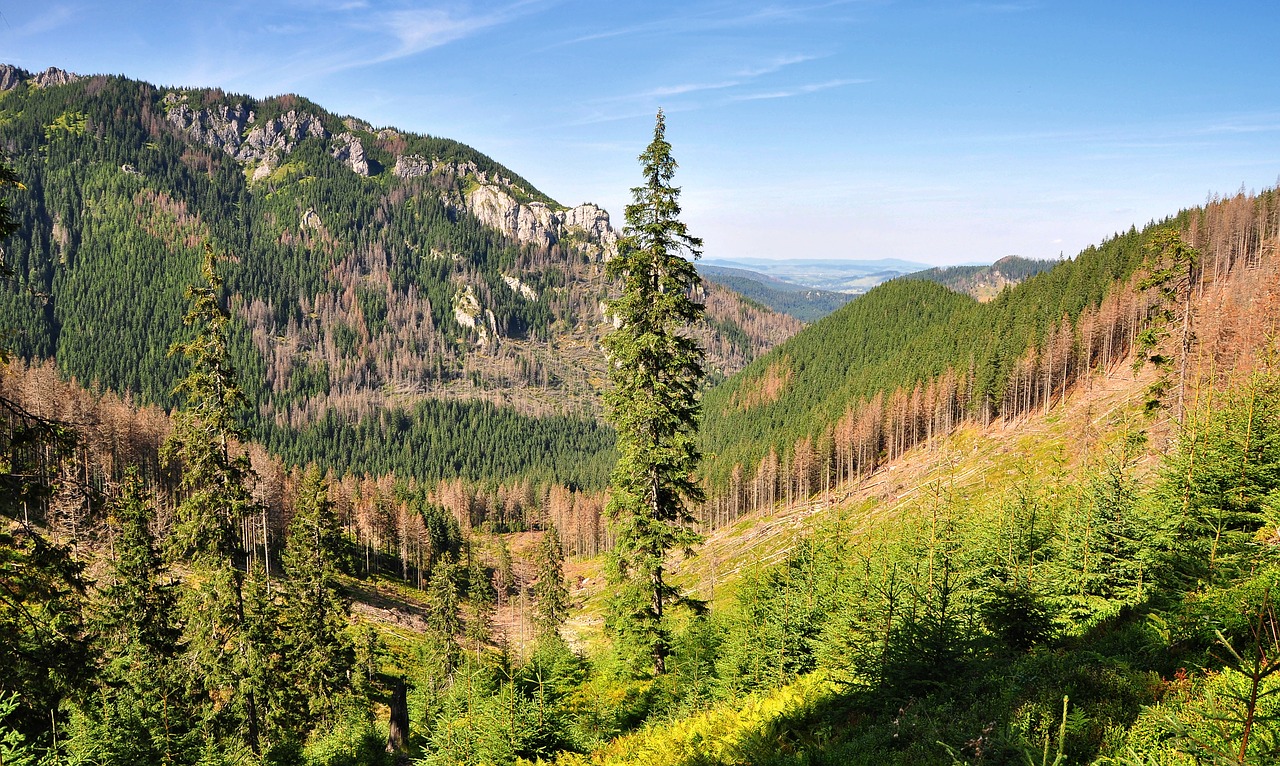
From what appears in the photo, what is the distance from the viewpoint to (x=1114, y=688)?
11.1 m

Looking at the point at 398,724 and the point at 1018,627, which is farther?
the point at 398,724

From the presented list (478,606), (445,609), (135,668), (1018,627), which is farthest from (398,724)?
(478,606)

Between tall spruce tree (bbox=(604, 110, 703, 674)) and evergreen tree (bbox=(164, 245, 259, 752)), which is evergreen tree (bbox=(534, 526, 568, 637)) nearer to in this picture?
evergreen tree (bbox=(164, 245, 259, 752))

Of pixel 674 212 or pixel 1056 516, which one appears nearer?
pixel 674 212

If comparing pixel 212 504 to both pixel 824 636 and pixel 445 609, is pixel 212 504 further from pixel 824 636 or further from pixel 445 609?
pixel 445 609

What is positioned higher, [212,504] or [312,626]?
[212,504]

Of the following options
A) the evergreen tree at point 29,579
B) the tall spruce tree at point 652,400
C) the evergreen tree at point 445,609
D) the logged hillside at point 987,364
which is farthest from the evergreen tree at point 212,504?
the logged hillside at point 987,364

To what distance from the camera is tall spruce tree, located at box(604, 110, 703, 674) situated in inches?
774

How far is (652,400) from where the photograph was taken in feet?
64.4

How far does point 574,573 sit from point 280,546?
2053 inches

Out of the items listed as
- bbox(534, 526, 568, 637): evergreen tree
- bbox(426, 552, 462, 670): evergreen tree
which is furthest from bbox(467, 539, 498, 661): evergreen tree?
bbox(534, 526, 568, 637): evergreen tree

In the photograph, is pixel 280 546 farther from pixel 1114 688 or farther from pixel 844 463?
pixel 1114 688

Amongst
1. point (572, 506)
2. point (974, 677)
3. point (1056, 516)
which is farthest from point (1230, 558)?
point (572, 506)

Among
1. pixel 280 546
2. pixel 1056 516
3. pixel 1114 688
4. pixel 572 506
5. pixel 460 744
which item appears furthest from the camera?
pixel 572 506
